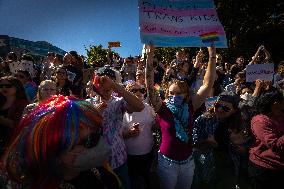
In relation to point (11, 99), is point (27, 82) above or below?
below

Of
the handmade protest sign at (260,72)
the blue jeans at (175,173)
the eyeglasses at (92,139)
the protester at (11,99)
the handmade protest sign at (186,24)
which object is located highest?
the handmade protest sign at (186,24)

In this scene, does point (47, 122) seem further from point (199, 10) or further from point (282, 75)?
point (282, 75)

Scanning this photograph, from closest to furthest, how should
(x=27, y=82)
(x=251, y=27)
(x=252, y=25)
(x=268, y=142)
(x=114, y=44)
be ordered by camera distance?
(x=268, y=142), (x=27, y=82), (x=114, y=44), (x=251, y=27), (x=252, y=25)

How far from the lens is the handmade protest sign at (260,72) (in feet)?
23.0

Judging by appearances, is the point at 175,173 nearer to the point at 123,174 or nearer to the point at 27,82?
the point at 123,174

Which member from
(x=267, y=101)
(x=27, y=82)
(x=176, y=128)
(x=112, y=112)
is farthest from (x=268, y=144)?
(x=27, y=82)

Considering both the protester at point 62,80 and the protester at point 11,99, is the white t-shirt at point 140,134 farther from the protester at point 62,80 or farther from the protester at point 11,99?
the protester at point 62,80

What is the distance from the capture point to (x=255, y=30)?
26547 mm

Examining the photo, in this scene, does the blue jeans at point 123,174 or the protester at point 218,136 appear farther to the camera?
the protester at point 218,136

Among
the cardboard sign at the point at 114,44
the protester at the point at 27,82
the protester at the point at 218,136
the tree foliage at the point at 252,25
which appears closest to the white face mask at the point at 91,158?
the protester at the point at 218,136

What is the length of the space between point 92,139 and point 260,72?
19.7 ft

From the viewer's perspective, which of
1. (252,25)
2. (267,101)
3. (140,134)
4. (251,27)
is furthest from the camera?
(252,25)

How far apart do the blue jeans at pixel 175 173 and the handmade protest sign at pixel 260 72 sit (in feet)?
11.8

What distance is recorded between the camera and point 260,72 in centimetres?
705
